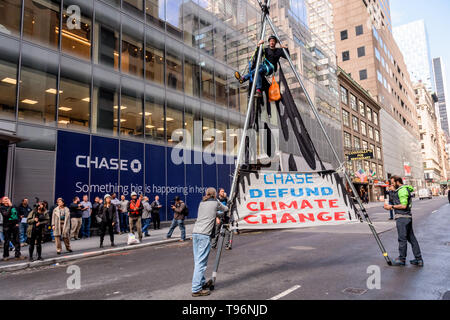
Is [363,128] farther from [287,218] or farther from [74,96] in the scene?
[287,218]

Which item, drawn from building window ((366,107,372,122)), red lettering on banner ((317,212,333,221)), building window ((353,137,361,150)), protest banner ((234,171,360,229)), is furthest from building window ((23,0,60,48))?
building window ((366,107,372,122))

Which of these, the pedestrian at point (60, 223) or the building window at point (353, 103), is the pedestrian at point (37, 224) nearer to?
the pedestrian at point (60, 223)

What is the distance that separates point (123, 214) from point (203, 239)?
12.6 metres

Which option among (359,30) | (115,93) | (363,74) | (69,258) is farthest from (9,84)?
(359,30)

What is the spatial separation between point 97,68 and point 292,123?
46.9 feet

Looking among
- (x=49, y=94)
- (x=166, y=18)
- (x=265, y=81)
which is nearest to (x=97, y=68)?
(x=49, y=94)

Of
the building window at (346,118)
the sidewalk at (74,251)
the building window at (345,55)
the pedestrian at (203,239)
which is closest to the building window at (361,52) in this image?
the building window at (345,55)

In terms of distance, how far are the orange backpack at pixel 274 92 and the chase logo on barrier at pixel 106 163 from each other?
1202cm

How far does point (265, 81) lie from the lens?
7.40 meters

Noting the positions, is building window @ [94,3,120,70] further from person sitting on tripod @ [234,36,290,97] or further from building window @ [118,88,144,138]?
person sitting on tripod @ [234,36,290,97]

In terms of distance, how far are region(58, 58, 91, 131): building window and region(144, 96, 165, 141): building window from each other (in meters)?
3.81

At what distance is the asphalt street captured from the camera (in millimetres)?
5422

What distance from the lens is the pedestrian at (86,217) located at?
589 inches

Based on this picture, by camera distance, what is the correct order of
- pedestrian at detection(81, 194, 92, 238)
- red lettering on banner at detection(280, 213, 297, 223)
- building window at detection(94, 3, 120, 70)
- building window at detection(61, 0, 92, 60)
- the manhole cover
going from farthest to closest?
1. building window at detection(94, 3, 120, 70)
2. building window at detection(61, 0, 92, 60)
3. pedestrian at detection(81, 194, 92, 238)
4. red lettering on banner at detection(280, 213, 297, 223)
5. the manhole cover
